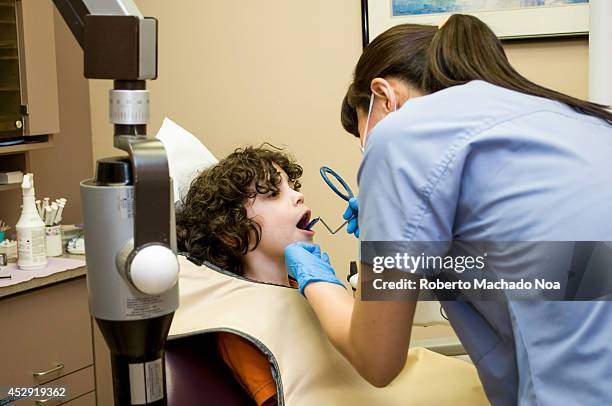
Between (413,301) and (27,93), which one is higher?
(27,93)

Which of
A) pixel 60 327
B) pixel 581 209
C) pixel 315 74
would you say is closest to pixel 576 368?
pixel 581 209

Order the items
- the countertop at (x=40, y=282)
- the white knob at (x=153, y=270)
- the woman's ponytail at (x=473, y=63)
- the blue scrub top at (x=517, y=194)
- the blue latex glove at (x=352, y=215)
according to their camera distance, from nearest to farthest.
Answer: the white knob at (x=153, y=270) → the blue scrub top at (x=517, y=194) → the woman's ponytail at (x=473, y=63) → the blue latex glove at (x=352, y=215) → the countertop at (x=40, y=282)

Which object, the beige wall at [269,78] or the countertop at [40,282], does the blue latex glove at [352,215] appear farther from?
the beige wall at [269,78]

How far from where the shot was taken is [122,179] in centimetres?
71

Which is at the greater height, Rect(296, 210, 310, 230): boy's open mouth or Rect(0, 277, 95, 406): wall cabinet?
Rect(296, 210, 310, 230): boy's open mouth

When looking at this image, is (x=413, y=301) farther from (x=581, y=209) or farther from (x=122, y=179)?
(x=122, y=179)

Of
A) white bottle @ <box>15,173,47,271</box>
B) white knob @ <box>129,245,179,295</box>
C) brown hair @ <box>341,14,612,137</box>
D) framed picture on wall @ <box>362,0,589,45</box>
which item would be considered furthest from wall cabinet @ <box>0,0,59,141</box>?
white knob @ <box>129,245,179,295</box>

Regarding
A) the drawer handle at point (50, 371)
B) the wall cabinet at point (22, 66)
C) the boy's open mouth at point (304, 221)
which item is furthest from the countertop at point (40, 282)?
the boy's open mouth at point (304, 221)

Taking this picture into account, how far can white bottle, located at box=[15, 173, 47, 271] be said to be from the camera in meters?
2.30

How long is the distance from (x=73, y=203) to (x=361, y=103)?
6.48 feet

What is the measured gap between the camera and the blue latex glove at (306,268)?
1286 mm

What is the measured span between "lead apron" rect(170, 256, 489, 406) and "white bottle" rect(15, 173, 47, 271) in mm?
990

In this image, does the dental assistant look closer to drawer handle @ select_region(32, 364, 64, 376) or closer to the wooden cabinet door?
drawer handle @ select_region(32, 364, 64, 376)

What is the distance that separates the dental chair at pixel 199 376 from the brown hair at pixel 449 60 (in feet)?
1.86
